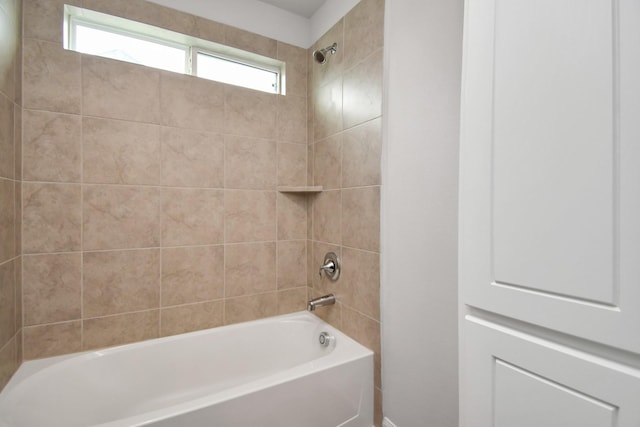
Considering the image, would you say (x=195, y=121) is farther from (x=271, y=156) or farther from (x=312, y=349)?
(x=312, y=349)

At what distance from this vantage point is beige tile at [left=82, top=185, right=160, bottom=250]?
4.98 feet

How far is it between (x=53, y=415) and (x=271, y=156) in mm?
1718

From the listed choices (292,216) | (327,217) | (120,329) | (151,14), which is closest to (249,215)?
(292,216)

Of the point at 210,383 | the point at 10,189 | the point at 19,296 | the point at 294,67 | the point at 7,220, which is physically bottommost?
the point at 210,383

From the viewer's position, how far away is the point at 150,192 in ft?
5.40

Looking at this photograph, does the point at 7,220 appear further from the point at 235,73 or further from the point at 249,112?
the point at 235,73

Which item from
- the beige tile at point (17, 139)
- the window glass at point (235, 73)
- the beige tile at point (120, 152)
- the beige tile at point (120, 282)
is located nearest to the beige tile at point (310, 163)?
the window glass at point (235, 73)

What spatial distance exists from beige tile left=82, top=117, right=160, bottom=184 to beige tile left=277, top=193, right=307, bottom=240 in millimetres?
803

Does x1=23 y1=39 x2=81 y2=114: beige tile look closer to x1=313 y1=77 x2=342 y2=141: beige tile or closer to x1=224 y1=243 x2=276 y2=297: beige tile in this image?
x1=224 y1=243 x2=276 y2=297: beige tile

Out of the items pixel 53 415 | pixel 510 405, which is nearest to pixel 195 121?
pixel 53 415

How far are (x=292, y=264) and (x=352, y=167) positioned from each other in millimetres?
871

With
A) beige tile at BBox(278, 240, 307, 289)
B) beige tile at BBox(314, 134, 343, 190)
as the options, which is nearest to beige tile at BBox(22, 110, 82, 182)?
beige tile at BBox(278, 240, 307, 289)

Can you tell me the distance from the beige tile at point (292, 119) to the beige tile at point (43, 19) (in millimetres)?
1191

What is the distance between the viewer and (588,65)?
0.50 m
